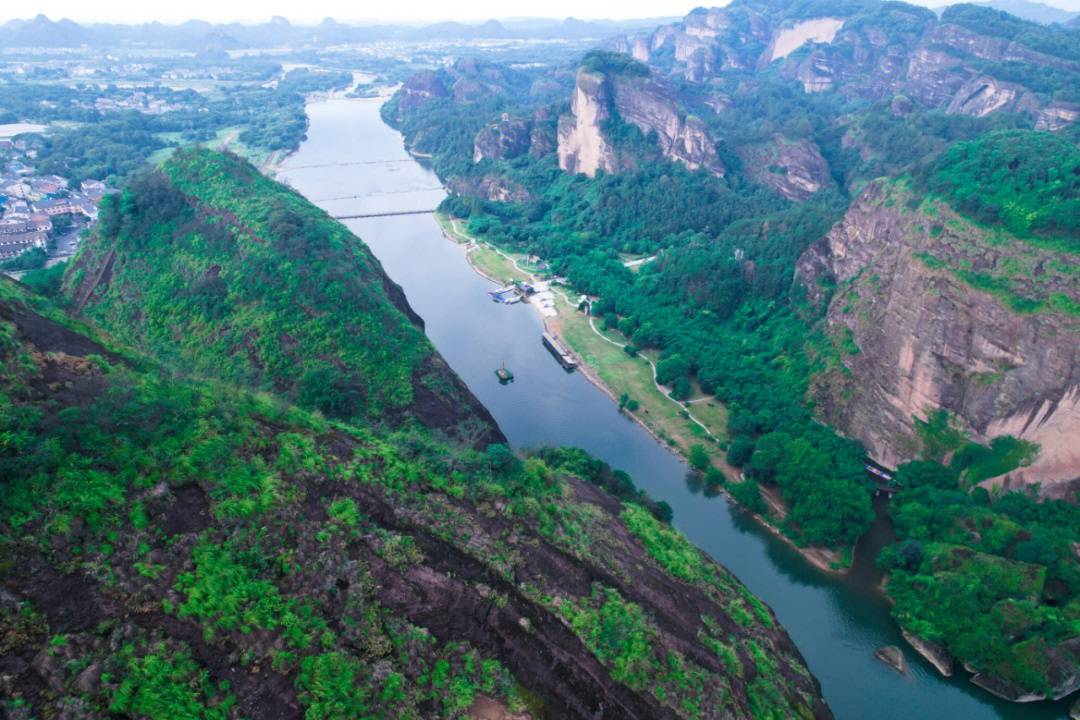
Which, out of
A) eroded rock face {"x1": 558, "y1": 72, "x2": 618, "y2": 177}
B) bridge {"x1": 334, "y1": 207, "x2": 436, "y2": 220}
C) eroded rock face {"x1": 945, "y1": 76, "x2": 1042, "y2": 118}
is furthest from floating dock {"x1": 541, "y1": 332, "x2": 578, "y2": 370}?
eroded rock face {"x1": 945, "y1": 76, "x2": 1042, "y2": 118}

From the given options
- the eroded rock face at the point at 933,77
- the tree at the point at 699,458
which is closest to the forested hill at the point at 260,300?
the tree at the point at 699,458

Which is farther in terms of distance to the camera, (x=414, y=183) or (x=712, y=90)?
(x=712, y=90)

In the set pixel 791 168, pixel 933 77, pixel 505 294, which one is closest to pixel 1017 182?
pixel 505 294

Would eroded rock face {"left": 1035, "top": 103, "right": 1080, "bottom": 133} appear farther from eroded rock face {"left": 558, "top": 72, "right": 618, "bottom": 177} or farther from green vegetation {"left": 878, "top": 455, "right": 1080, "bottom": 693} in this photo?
green vegetation {"left": 878, "top": 455, "right": 1080, "bottom": 693}

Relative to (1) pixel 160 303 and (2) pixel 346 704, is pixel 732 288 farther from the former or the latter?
(2) pixel 346 704

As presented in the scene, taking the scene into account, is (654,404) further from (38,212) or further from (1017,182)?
(38,212)

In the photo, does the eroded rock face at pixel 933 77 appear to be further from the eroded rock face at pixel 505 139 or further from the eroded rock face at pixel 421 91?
→ the eroded rock face at pixel 421 91

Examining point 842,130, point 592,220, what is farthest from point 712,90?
point 592,220
